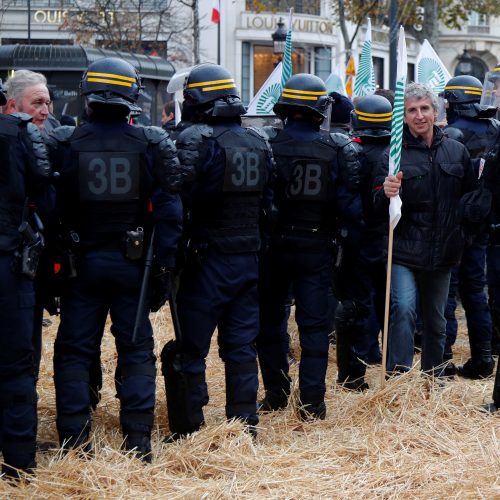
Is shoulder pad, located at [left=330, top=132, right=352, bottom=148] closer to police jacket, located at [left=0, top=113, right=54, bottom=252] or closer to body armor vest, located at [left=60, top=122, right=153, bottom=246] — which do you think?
body armor vest, located at [left=60, top=122, right=153, bottom=246]

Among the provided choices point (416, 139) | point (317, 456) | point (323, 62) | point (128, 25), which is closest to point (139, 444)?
point (317, 456)

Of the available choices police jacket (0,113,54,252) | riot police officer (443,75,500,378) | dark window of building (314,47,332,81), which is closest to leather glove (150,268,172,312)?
police jacket (0,113,54,252)

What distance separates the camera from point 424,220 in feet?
22.1

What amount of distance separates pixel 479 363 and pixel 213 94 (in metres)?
3.16

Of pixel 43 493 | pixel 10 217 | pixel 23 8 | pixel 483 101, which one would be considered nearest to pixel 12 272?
pixel 10 217

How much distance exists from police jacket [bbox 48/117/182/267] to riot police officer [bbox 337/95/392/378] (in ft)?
6.49

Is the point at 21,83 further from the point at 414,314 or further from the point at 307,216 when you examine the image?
the point at 414,314

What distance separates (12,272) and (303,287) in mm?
2039

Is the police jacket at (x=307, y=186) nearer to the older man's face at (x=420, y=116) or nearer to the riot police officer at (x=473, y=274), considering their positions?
the older man's face at (x=420, y=116)

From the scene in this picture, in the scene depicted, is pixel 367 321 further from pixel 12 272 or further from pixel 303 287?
pixel 12 272

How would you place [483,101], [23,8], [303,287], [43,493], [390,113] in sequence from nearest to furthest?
[43,493], [303,287], [390,113], [483,101], [23,8]

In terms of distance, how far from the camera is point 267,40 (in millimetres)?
42125

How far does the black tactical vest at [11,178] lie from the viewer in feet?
17.0

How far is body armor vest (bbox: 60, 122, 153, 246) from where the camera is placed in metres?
5.54
